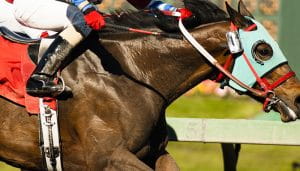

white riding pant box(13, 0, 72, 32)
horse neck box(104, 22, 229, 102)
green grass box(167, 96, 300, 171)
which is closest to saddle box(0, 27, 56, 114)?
white riding pant box(13, 0, 72, 32)

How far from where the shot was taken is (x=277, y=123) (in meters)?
7.27

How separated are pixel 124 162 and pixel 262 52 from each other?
106 cm

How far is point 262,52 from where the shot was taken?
6.07m

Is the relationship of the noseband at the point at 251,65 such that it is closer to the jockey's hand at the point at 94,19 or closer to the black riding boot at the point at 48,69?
the jockey's hand at the point at 94,19

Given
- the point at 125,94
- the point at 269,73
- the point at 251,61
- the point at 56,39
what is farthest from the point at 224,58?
the point at 56,39

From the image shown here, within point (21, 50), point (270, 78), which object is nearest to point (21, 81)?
point (21, 50)

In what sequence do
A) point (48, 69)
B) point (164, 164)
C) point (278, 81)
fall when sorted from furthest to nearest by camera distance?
point (164, 164) → point (278, 81) → point (48, 69)

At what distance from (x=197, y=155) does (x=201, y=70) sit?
4.49 meters

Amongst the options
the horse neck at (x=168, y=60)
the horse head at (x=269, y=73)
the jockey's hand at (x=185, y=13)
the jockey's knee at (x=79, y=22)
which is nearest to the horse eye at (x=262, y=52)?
the horse head at (x=269, y=73)

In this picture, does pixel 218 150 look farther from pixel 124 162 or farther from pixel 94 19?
pixel 94 19

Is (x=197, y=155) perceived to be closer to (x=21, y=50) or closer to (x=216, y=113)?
(x=216, y=113)

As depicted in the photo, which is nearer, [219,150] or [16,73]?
[16,73]

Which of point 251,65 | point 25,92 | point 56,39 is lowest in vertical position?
point 25,92

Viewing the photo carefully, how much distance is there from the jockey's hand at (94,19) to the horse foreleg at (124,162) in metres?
0.76
